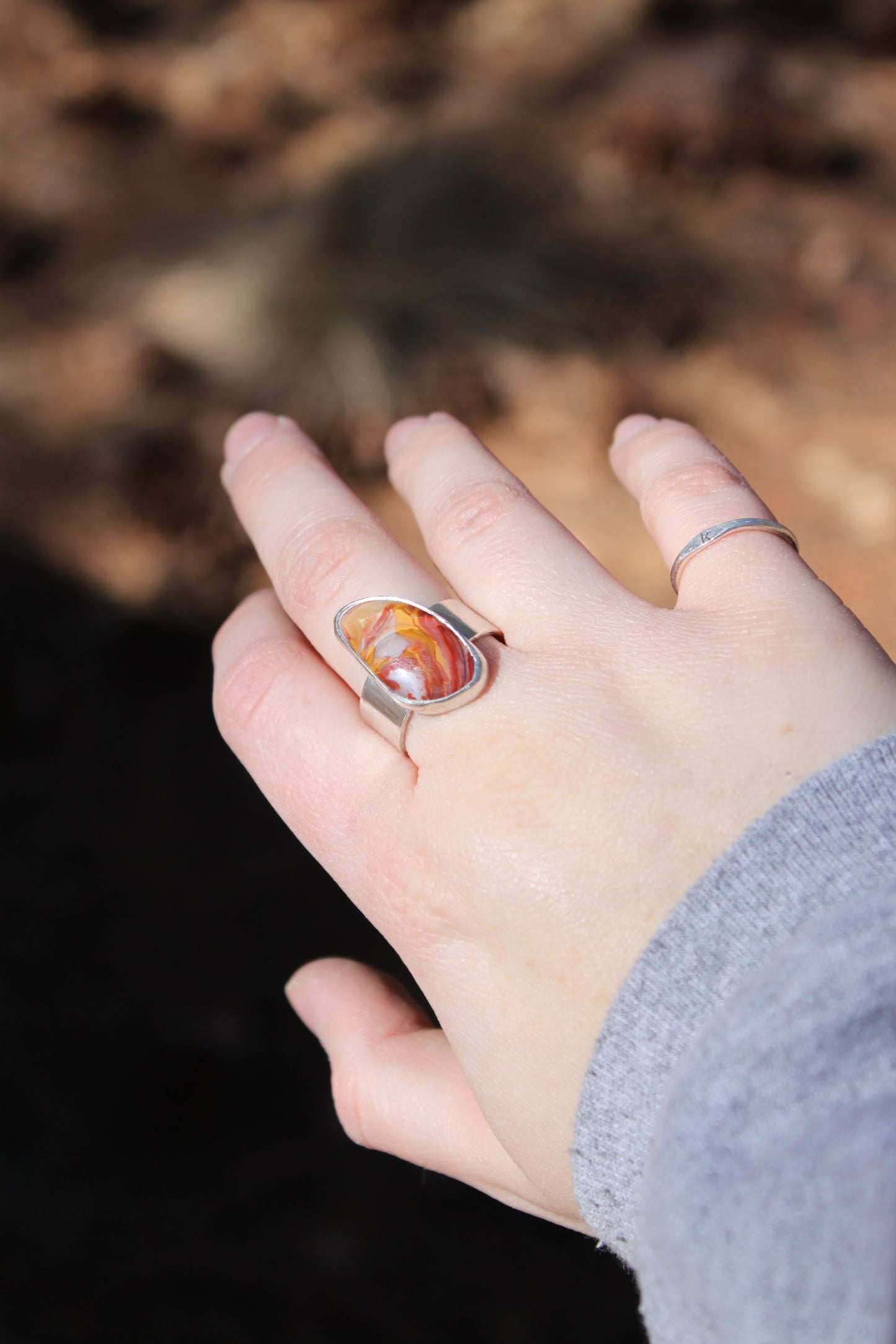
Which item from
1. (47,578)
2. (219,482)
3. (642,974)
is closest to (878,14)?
(219,482)

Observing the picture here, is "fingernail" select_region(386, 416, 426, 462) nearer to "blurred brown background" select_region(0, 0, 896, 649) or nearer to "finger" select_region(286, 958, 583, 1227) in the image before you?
"finger" select_region(286, 958, 583, 1227)

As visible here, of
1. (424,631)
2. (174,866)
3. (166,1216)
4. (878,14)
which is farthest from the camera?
(878,14)

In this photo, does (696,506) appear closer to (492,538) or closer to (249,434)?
(492,538)

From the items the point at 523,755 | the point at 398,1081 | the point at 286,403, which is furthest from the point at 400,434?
the point at 286,403

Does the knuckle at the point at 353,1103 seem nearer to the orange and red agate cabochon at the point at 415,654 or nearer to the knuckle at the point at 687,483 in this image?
the orange and red agate cabochon at the point at 415,654

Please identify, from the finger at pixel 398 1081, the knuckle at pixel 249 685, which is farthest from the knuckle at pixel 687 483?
the finger at pixel 398 1081

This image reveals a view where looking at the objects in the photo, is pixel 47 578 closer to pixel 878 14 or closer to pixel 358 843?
pixel 358 843
